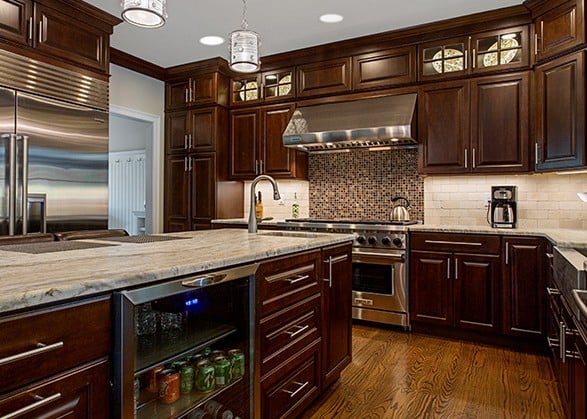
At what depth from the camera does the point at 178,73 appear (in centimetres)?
488

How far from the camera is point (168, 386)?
1435 mm

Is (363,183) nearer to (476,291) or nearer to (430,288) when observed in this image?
(430,288)

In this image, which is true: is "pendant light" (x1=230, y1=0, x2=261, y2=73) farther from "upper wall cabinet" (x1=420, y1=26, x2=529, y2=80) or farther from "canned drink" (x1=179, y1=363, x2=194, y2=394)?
"upper wall cabinet" (x1=420, y1=26, x2=529, y2=80)

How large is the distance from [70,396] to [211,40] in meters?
3.73

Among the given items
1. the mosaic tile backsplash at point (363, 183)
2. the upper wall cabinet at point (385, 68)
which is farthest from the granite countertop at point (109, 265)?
the upper wall cabinet at point (385, 68)

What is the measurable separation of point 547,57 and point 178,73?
3754mm

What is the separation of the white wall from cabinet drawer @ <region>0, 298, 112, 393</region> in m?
3.85

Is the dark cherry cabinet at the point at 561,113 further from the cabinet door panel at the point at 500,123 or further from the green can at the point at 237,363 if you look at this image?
the green can at the point at 237,363

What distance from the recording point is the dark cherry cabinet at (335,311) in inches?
Result: 89.0

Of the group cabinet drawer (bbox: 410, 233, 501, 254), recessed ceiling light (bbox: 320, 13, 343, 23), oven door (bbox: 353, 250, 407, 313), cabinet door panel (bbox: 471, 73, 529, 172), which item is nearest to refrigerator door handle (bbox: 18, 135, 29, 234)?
recessed ceiling light (bbox: 320, 13, 343, 23)

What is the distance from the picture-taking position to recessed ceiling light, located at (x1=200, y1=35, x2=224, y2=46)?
3.97 metres

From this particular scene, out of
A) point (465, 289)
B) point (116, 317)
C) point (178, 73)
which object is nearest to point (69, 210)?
point (178, 73)

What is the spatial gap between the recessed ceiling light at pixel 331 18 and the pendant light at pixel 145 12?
1.94 m

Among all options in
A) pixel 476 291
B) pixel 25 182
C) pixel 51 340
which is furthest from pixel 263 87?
pixel 51 340
